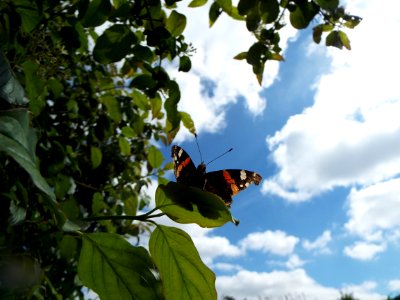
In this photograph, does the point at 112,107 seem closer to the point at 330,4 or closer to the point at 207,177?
the point at 207,177

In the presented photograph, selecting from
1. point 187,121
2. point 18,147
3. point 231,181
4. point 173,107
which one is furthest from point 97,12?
point 18,147

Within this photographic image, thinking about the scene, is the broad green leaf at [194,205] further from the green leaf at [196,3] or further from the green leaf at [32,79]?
the green leaf at [196,3]

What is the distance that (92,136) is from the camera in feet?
8.93

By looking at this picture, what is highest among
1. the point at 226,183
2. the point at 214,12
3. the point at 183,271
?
the point at 214,12

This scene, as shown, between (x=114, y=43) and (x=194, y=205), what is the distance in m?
0.77

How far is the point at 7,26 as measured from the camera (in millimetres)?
1253

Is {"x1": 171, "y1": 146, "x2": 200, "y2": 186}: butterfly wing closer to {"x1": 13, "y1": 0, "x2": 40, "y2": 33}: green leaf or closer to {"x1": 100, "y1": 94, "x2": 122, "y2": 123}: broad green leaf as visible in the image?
{"x1": 100, "y1": 94, "x2": 122, "y2": 123}: broad green leaf

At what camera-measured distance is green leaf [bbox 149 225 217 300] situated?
2.16 feet

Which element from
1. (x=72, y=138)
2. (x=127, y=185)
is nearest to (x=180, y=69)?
(x=72, y=138)

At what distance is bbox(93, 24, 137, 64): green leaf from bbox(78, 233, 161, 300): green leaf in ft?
2.41

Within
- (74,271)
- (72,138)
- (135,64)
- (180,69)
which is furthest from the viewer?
(72,138)

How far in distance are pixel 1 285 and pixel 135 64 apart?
135 centimetres

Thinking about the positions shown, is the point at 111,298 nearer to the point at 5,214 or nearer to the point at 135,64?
the point at 5,214

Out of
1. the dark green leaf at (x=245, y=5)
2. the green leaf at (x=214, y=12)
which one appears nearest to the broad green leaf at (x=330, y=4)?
the dark green leaf at (x=245, y=5)
